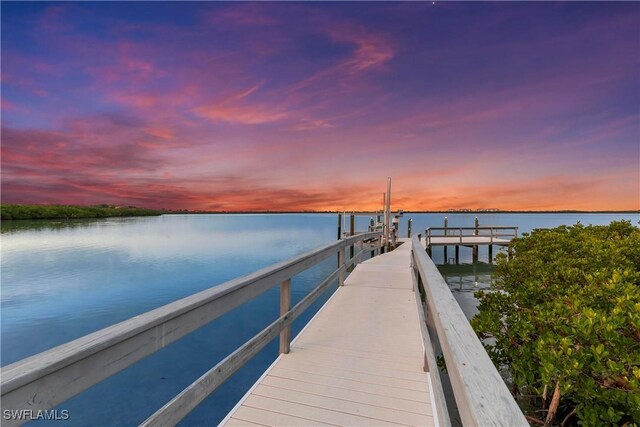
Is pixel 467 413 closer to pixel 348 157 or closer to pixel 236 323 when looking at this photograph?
pixel 236 323

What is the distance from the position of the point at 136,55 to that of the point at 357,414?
47.8ft

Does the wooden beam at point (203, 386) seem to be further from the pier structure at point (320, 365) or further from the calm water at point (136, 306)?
the calm water at point (136, 306)

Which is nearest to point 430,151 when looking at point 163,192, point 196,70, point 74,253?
point 196,70

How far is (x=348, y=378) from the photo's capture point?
2836mm

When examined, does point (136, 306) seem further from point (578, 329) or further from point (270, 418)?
point (578, 329)

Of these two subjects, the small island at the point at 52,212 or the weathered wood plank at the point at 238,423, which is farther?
the small island at the point at 52,212

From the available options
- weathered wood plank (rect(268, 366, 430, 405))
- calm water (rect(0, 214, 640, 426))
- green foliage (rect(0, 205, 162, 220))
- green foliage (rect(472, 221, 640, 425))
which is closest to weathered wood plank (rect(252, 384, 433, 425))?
weathered wood plank (rect(268, 366, 430, 405))

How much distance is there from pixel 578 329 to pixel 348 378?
1.88m

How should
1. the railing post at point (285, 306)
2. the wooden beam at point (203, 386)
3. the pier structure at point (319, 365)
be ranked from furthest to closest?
1. the railing post at point (285, 306)
2. the wooden beam at point (203, 386)
3. the pier structure at point (319, 365)

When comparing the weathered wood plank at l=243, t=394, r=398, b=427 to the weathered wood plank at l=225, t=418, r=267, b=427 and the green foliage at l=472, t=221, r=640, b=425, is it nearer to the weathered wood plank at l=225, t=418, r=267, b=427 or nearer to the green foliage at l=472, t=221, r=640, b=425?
the weathered wood plank at l=225, t=418, r=267, b=427

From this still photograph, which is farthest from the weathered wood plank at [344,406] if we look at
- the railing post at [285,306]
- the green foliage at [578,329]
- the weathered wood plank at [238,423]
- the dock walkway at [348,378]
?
the green foliage at [578,329]

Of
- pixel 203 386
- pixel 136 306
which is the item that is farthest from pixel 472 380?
pixel 136 306

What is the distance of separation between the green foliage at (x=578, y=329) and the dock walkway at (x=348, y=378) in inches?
35.8

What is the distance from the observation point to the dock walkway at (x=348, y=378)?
229 cm
